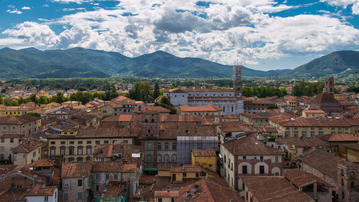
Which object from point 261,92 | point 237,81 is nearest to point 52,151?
point 237,81

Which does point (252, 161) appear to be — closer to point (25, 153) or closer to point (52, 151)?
point (25, 153)

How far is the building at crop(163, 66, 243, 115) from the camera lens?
114312 millimetres

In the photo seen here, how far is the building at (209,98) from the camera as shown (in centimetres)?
11431

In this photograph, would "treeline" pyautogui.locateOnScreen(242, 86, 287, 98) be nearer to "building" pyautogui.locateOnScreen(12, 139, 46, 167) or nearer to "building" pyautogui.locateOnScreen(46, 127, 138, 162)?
"building" pyautogui.locateOnScreen(46, 127, 138, 162)

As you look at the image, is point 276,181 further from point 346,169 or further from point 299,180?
point 346,169

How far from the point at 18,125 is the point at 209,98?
7240cm

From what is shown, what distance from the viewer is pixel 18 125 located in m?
61.6

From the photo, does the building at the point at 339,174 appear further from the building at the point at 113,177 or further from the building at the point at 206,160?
the building at the point at 113,177

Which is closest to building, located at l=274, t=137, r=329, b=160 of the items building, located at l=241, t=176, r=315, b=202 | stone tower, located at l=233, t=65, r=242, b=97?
building, located at l=241, t=176, r=315, b=202

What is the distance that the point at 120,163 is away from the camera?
1395 inches

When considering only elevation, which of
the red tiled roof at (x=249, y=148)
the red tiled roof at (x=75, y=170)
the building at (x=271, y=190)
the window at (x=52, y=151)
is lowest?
the window at (x=52, y=151)

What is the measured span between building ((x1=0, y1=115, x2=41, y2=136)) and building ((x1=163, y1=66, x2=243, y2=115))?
56.2 meters

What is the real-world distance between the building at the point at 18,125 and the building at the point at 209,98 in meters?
56.2

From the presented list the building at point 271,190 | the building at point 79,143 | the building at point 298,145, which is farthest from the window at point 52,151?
the building at point 298,145
